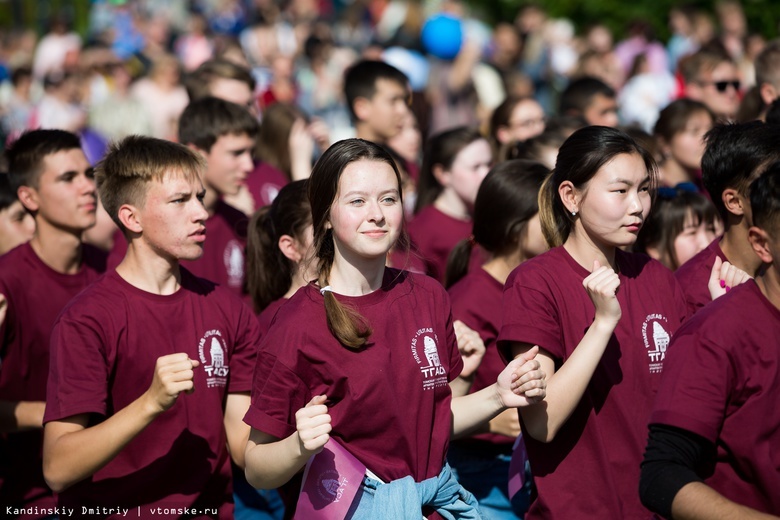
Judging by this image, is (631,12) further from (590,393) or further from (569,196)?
(590,393)

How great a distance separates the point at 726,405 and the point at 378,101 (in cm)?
623

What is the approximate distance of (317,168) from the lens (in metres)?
4.12

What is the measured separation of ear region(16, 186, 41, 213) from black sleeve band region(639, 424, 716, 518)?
3914 mm

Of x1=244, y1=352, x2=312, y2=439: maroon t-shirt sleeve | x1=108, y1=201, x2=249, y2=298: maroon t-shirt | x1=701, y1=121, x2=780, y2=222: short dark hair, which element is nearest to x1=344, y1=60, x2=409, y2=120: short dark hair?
x1=108, y1=201, x2=249, y2=298: maroon t-shirt

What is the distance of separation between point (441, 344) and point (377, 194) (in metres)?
0.63

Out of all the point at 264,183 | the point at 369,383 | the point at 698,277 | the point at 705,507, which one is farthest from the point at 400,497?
the point at 264,183

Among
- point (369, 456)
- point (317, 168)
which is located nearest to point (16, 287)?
point (317, 168)

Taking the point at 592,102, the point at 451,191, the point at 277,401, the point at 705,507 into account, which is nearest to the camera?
the point at 705,507

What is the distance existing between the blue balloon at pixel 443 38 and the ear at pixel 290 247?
8.35m

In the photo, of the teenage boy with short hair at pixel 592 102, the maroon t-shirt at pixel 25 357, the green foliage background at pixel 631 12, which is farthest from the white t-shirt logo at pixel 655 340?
the green foliage background at pixel 631 12

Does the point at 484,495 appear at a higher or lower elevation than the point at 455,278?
lower

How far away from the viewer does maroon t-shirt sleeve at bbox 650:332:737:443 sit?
3.23 meters

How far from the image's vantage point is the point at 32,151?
6023mm

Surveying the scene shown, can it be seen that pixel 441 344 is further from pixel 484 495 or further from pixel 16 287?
pixel 16 287
